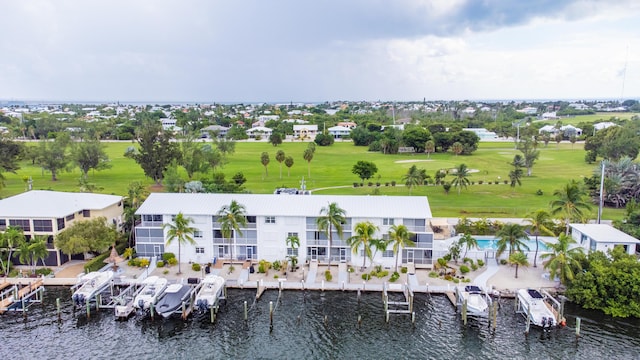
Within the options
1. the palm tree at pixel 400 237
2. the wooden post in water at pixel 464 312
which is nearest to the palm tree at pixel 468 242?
the palm tree at pixel 400 237

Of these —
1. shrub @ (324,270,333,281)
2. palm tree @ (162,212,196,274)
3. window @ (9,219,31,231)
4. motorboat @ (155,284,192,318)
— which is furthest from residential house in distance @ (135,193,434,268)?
window @ (9,219,31,231)

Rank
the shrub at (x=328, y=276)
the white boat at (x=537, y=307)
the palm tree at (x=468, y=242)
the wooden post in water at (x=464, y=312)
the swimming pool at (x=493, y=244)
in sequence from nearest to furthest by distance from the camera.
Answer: the white boat at (x=537, y=307), the wooden post in water at (x=464, y=312), the shrub at (x=328, y=276), the palm tree at (x=468, y=242), the swimming pool at (x=493, y=244)

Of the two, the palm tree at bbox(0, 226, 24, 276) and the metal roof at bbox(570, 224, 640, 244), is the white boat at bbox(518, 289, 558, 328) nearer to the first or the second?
the metal roof at bbox(570, 224, 640, 244)

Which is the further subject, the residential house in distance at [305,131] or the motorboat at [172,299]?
the residential house in distance at [305,131]

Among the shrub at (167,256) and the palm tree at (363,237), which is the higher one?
the palm tree at (363,237)

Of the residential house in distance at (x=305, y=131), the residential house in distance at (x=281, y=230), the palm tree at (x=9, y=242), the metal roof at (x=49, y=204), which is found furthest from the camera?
the residential house in distance at (x=305, y=131)

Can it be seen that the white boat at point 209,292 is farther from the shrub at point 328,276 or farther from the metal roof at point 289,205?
the shrub at point 328,276

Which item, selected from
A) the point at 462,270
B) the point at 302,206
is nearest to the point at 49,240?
the point at 302,206

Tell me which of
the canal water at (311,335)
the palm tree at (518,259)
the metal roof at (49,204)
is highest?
the metal roof at (49,204)
